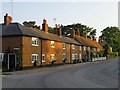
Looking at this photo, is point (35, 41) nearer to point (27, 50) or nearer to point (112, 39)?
point (27, 50)

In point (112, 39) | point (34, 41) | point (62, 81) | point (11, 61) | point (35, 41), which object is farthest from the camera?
point (112, 39)

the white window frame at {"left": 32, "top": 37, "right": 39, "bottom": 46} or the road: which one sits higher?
the white window frame at {"left": 32, "top": 37, "right": 39, "bottom": 46}

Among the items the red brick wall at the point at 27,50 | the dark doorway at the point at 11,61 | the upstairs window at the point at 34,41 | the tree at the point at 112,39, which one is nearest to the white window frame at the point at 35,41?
the upstairs window at the point at 34,41

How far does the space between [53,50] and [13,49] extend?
45.1ft

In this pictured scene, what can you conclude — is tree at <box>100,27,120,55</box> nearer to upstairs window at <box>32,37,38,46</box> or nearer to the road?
upstairs window at <box>32,37,38,46</box>

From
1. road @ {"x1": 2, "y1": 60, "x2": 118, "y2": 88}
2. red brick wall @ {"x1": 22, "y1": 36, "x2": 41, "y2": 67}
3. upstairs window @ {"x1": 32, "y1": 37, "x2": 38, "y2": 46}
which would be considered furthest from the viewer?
upstairs window @ {"x1": 32, "y1": 37, "x2": 38, "y2": 46}

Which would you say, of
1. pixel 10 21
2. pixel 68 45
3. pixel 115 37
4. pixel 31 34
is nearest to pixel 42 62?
pixel 31 34

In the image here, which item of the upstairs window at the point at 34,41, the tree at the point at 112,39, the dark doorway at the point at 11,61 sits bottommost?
the dark doorway at the point at 11,61

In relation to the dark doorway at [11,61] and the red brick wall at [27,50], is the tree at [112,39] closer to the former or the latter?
the red brick wall at [27,50]

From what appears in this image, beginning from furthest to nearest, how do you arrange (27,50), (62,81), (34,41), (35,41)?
1. (35,41)
2. (34,41)
3. (27,50)
4. (62,81)

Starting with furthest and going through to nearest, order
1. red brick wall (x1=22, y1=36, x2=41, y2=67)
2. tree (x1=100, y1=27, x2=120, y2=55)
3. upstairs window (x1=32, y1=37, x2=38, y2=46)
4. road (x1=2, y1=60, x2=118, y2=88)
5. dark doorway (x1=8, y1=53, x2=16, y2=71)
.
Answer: tree (x1=100, y1=27, x2=120, y2=55)
upstairs window (x1=32, y1=37, x2=38, y2=46)
red brick wall (x1=22, y1=36, x2=41, y2=67)
dark doorway (x1=8, y1=53, x2=16, y2=71)
road (x1=2, y1=60, x2=118, y2=88)

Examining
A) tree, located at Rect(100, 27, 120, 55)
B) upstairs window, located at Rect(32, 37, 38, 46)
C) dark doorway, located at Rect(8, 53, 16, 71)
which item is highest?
tree, located at Rect(100, 27, 120, 55)

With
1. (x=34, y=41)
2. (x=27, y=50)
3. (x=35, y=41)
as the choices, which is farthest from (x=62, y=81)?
(x=35, y=41)

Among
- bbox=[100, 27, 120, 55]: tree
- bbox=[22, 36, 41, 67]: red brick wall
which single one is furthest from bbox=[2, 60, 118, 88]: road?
bbox=[100, 27, 120, 55]: tree
